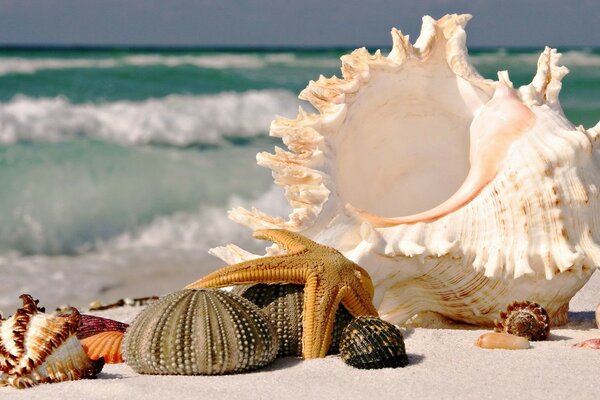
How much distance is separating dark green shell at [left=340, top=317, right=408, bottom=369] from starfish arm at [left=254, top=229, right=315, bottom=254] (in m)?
0.40

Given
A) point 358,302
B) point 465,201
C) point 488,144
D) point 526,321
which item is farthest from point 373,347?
point 488,144

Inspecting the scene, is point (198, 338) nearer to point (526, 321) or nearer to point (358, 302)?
point (358, 302)

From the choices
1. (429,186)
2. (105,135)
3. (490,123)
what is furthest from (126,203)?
(490,123)

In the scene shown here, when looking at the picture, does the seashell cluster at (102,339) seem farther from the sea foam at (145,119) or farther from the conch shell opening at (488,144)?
the sea foam at (145,119)

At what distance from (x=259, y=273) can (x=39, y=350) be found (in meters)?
0.80

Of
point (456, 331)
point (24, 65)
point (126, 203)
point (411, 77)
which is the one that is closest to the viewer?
point (456, 331)

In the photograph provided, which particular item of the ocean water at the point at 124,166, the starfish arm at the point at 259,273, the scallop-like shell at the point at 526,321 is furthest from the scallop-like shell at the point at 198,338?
the ocean water at the point at 124,166

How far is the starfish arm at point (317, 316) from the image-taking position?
130 inches

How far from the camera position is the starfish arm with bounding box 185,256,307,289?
3.34 meters

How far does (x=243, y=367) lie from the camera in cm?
311

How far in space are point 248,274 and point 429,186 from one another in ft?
5.30

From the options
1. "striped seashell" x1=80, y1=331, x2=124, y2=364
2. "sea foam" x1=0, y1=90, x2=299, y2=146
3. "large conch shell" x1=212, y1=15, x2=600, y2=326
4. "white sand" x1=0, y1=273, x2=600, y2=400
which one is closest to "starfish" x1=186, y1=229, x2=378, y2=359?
"white sand" x1=0, y1=273, x2=600, y2=400

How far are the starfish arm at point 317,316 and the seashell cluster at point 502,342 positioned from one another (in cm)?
60

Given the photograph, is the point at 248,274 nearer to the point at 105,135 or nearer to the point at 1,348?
the point at 1,348
